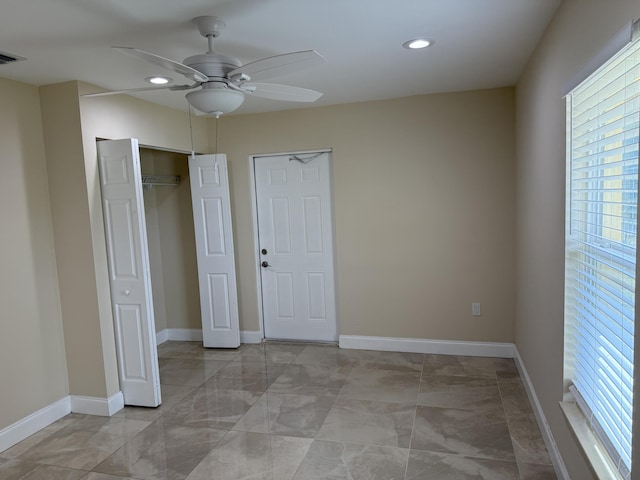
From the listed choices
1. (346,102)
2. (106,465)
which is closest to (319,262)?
(346,102)

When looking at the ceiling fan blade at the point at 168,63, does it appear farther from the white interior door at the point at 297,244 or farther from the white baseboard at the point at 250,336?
the white baseboard at the point at 250,336

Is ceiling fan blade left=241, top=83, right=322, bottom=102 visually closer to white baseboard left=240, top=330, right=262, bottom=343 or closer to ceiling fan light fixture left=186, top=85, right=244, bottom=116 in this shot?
ceiling fan light fixture left=186, top=85, right=244, bottom=116

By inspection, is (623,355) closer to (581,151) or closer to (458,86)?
(581,151)

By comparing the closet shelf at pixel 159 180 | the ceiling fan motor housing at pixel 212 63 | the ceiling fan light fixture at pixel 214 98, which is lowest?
the closet shelf at pixel 159 180

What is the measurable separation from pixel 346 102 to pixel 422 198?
1179 millimetres

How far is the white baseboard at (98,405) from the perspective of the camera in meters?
3.43

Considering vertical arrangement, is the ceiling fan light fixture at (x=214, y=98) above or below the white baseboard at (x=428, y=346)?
above

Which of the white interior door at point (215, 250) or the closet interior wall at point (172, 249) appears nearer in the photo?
the white interior door at point (215, 250)

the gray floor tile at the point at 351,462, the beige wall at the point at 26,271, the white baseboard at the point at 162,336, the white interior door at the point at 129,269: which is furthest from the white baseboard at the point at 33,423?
the gray floor tile at the point at 351,462

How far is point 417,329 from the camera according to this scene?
14.4 ft

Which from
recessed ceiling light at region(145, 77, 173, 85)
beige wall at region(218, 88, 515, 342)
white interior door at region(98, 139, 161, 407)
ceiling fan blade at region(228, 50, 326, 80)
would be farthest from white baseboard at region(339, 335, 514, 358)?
ceiling fan blade at region(228, 50, 326, 80)

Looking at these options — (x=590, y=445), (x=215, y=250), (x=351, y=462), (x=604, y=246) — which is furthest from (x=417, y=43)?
(x=215, y=250)

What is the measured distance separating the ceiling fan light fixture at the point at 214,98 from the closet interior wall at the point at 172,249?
2758 millimetres

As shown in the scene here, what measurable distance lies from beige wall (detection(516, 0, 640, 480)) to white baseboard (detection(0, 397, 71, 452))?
3.42 meters
